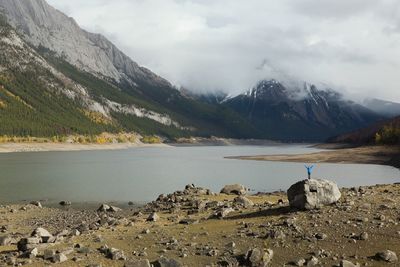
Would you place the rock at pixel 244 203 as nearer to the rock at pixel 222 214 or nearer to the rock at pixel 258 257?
the rock at pixel 222 214

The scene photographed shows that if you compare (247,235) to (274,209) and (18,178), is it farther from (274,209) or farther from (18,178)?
(18,178)

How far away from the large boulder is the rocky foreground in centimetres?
11

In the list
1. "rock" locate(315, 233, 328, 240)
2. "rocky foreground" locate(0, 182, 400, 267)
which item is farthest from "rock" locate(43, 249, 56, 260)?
"rock" locate(315, 233, 328, 240)

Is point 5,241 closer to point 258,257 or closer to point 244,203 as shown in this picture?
point 258,257

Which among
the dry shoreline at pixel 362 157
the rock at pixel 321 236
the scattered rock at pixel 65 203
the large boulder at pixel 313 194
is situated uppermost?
the large boulder at pixel 313 194

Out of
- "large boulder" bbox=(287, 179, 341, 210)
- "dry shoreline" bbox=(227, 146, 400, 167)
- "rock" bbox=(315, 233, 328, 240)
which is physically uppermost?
"large boulder" bbox=(287, 179, 341, 210)

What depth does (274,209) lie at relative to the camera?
36.8m

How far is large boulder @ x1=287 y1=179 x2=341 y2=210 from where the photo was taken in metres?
33.8

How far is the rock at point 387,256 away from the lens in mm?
24125

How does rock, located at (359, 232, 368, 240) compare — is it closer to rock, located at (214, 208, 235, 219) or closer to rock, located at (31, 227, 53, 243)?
rock, located at (214, 208, 235, 219)

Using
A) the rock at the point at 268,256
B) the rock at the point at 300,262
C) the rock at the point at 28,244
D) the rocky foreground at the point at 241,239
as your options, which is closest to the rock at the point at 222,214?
the rocky foreground at the point at 241,239

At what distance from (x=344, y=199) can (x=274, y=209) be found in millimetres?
5216

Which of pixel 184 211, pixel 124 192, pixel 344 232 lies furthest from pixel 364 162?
pixel 344 232

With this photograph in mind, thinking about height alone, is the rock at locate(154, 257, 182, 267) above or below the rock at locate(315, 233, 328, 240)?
→ below
